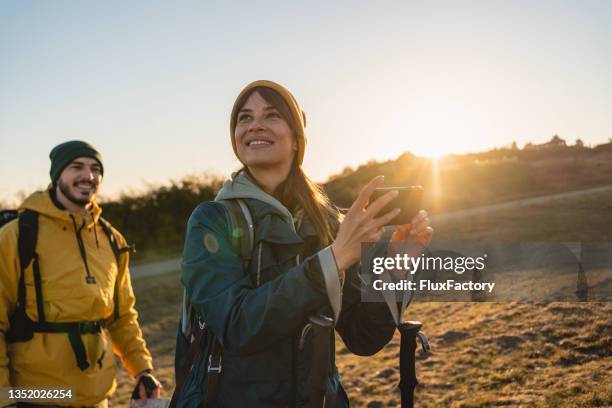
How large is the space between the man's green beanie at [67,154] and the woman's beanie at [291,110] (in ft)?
7.53

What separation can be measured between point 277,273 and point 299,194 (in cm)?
51

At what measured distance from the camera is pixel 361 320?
2.25 metres

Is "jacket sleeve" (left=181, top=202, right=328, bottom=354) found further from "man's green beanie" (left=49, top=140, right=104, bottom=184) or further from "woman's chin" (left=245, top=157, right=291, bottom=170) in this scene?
"man's green beanie" (left=49, top=140, right=104, bottom=184)

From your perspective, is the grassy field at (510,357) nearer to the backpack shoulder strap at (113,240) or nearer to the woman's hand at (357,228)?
the backpack shoulder strap at (113,240)

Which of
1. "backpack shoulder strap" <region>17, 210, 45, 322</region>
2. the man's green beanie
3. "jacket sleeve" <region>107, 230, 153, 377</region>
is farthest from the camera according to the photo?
the man's green beanie

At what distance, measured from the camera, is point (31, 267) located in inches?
135

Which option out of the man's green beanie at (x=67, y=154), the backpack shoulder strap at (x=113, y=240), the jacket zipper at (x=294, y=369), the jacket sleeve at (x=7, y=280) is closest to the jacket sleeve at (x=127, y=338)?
the backpack shoulder strap at (x=113, y=240)

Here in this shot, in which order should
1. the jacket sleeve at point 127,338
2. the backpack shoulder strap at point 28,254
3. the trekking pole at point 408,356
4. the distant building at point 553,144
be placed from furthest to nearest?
the distant building at point 553,144 < the jacket sleeve at point 127,338 < the backpack shoulder strap at point 28,254 < the trekking pole at point 408,356

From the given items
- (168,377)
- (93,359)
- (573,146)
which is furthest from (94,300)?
(573,146)

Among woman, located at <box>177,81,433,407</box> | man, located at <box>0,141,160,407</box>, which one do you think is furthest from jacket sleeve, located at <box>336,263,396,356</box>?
man, located at <box>0,141,160,407</box>

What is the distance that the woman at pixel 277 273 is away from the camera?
1.62 metres

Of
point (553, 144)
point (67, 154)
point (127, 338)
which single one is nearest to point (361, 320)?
point (127, 338)

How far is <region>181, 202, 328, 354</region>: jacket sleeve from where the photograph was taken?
1615mm

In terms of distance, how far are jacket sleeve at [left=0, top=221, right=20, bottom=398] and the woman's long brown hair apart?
205cm
